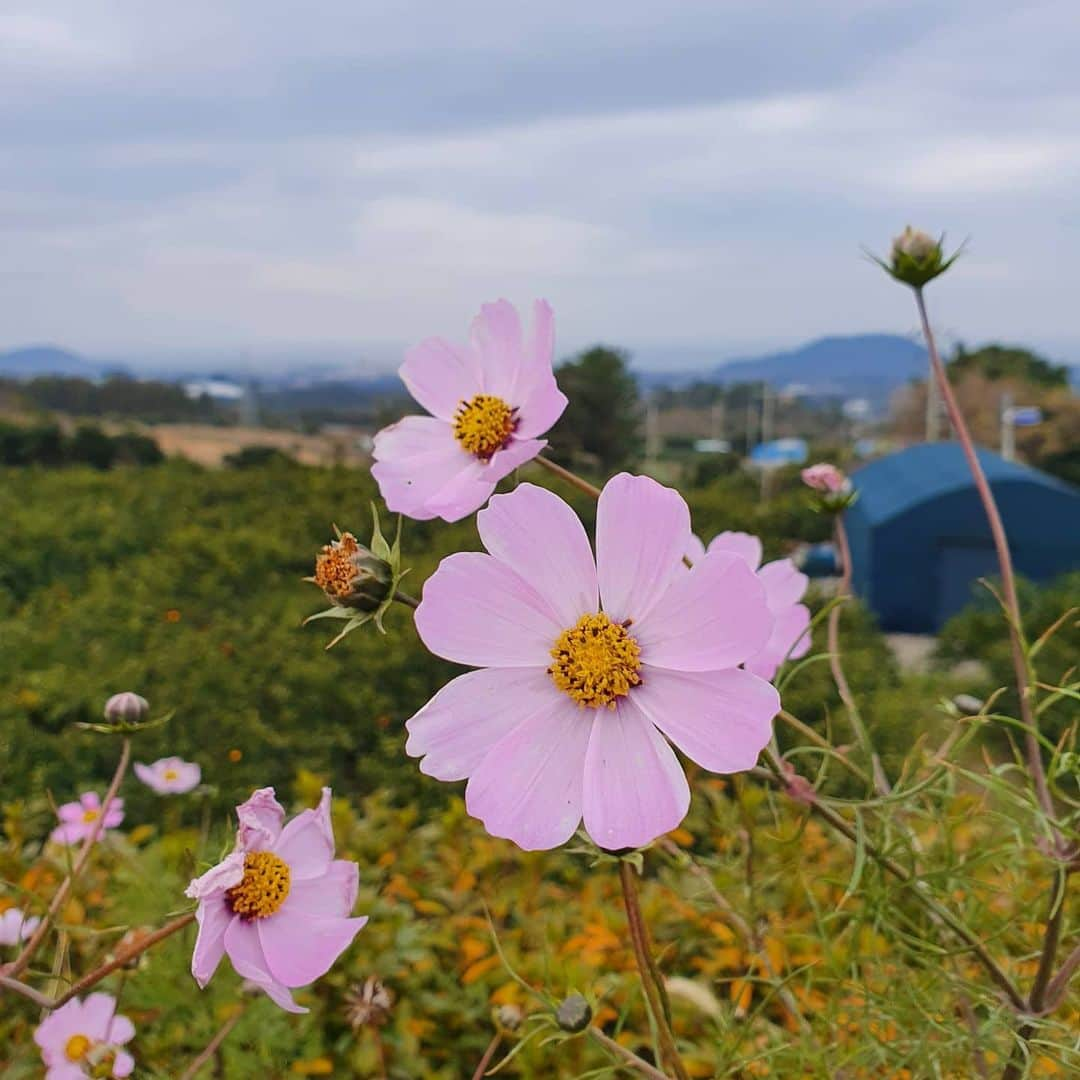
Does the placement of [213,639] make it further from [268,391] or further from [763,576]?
[268,391]

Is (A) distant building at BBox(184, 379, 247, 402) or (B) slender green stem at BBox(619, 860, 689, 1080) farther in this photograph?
(A) distant building at BBox(184, 379, 247, 402)

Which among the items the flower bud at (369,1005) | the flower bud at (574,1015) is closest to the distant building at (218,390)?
the flower bud at (369,1005)

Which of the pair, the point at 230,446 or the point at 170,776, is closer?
the point at 170,776

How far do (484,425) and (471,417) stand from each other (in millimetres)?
12

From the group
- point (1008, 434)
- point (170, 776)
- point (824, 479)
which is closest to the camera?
point (824, 479)

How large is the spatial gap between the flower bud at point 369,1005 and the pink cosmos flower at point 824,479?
1.43 feet

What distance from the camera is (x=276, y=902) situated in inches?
15.9

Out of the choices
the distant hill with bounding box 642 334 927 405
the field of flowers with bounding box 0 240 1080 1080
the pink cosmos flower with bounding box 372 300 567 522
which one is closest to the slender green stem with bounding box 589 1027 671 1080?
the field of flowers with bounding box 0 240 1080 1080

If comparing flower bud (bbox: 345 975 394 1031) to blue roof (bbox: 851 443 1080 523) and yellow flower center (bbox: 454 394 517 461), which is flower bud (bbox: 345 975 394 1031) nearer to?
yellow flower center (bbox: 454 394 517 461)

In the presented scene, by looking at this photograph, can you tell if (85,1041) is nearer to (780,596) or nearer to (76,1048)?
(76,1048)

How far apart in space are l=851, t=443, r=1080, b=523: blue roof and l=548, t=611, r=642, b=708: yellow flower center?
214 inches

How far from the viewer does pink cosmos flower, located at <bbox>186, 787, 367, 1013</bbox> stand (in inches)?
14.5

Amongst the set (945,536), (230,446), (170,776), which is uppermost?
(170,776)

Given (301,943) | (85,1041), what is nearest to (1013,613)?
(301,943)
